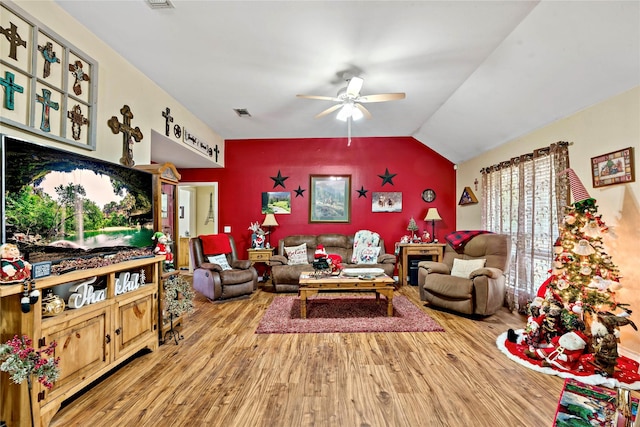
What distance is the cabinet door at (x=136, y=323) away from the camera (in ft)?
7.62

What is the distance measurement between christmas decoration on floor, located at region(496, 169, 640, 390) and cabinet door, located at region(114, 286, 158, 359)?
130 inches

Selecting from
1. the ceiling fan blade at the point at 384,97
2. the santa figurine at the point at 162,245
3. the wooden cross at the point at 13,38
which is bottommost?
the santa figurine at the point at 162,245

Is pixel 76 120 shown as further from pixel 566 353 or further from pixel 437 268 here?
pixel 566 353

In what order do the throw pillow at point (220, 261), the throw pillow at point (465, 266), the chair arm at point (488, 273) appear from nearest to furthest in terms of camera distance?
the chair arm at point (488, 273) → the throw pillow at point (465, 266) → the throw pillow at point (220, 261)

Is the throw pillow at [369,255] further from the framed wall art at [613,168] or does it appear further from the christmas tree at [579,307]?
the framed wall art at [613,168]

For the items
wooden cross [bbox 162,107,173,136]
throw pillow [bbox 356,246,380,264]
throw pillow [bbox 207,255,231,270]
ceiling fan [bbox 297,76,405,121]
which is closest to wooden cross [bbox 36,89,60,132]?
wooden cross [bbox 162,107,173,136]

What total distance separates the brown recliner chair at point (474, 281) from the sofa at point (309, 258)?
3.08ft

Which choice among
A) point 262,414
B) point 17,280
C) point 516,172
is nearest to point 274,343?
point 262,414

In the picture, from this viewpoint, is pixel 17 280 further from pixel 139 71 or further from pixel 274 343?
pixel 139 71

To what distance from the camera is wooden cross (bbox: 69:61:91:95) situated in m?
2.42

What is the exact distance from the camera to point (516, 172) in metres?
4.18

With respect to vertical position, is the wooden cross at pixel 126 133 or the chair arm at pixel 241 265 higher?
the wooden cross at pixel 126 133

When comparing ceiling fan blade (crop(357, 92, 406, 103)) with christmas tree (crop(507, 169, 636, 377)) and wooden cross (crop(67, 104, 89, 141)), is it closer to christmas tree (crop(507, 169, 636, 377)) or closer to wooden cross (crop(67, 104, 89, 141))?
christmas tree (crop(507, 169, 636, 377))

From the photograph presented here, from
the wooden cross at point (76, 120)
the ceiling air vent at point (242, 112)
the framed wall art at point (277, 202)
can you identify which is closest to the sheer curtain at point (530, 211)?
the framed wall art at point (277, 202)
